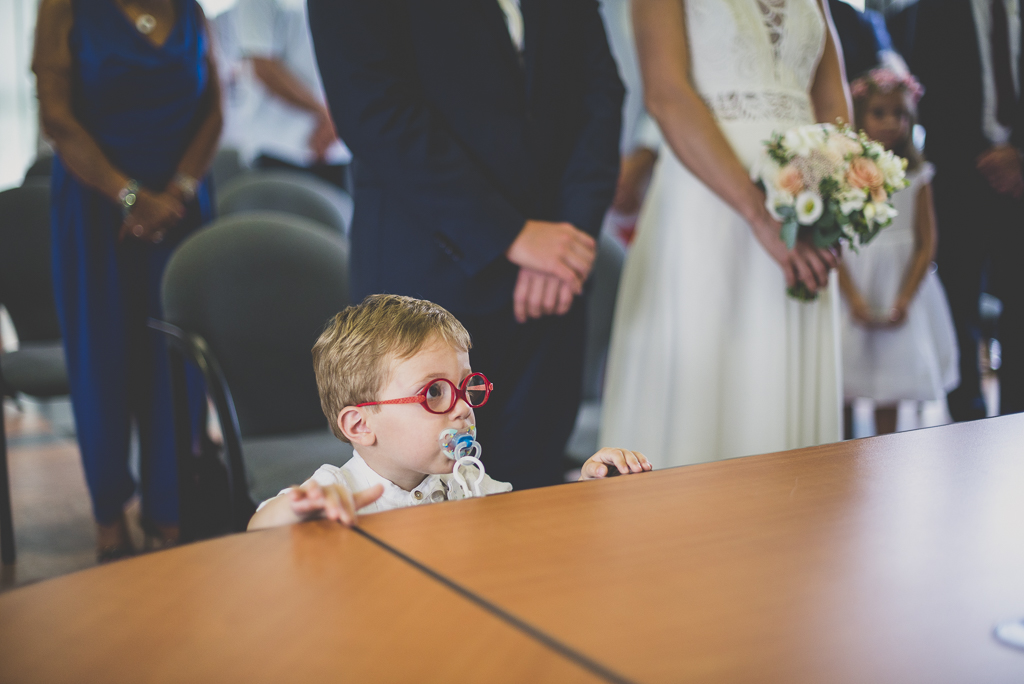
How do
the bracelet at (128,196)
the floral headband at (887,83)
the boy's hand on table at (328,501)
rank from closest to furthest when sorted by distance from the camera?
1. the boy's hand on table at (328,501)
2. the bracelet at (128,196)
3. the floral headband at (887,83)

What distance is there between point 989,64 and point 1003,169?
0.38 metres

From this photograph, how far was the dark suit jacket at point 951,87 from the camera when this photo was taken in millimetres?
2912

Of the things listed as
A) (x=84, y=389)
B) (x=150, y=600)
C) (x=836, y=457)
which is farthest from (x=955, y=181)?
(x=150, y=600)

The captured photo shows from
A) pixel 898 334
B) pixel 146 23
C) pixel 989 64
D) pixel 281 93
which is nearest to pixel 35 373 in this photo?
pixel 146 23

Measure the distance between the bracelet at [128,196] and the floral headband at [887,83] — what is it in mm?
2202

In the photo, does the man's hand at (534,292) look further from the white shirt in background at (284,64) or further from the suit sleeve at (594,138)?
the white shirt in background at (284,64)

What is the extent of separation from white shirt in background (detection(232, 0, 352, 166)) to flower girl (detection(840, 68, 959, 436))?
239cm

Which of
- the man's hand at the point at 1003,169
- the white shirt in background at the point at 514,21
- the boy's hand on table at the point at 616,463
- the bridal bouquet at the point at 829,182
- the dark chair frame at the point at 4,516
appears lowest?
the dark chair frame at the point at 4,516

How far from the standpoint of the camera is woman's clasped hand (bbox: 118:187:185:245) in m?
2.14

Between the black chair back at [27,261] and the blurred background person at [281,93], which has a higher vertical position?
the blurred background person at [281,93]

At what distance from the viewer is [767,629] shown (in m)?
0.46

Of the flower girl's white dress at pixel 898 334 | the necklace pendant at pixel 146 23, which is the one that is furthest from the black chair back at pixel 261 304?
the flower girl's white dress at pixel 898 334

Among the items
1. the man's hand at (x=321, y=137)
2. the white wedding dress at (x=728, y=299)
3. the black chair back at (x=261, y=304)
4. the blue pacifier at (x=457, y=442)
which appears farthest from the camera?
the man's hand at (x=321, y=137)

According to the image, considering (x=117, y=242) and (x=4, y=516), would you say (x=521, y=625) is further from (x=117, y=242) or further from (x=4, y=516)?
(x=4, y=516)
